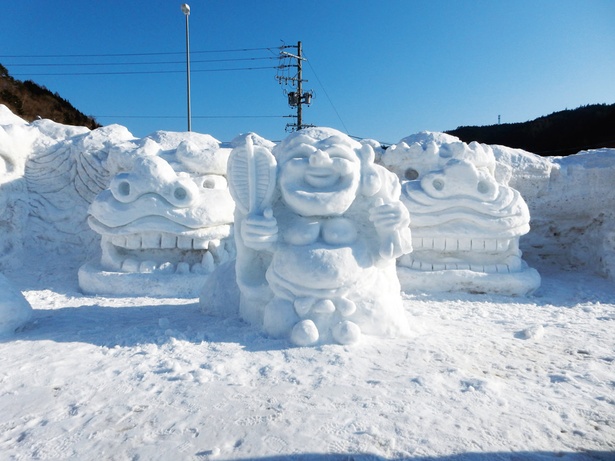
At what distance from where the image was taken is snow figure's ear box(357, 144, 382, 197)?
2.58 metres

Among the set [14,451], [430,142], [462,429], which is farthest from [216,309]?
[430,142]

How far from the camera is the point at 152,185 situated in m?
4.13

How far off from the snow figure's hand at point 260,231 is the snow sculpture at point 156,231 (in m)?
1.82

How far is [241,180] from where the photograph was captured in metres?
2.57

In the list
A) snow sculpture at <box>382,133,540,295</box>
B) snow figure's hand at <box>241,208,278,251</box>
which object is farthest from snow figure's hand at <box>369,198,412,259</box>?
snow sculpture at <box>382,133,540,295</box>

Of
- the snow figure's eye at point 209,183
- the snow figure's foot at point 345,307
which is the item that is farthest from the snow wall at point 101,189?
the snow figure's foot at point 345,307

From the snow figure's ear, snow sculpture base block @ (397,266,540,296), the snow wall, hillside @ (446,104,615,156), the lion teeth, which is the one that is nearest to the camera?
the snow figure's ear

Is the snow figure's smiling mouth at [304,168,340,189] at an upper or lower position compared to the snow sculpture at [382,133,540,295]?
upper

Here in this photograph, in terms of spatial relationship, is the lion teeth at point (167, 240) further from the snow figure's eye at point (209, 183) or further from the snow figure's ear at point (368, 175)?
the snow figure's ear at point (368, 175)

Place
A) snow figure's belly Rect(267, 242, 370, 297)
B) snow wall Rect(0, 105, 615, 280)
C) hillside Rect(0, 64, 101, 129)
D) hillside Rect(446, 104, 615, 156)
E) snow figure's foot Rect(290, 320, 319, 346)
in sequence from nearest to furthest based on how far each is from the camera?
snow figure's foot Rect(290, 320, 319, 346) < snow figure's belly Rect(267, 242, 370, 297) < snow wall Rect(0, 105, 615, 280) < hillside Rect(446, 104, 615, 156) < hillside Rect(0, 64, 101, 129)

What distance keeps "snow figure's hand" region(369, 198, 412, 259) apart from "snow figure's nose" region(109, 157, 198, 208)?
7.41ft

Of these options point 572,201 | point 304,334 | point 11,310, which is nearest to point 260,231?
point 304,334

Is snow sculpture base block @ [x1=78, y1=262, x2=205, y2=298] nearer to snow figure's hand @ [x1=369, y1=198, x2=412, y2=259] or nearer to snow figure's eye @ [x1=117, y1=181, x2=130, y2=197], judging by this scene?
snow figure's eye @ [x1=117, y1=181, x2=130, y2=197]

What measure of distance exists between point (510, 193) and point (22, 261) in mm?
5293
